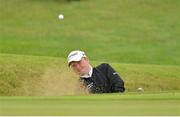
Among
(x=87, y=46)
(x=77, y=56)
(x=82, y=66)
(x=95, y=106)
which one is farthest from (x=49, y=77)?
(x=87, y=46)

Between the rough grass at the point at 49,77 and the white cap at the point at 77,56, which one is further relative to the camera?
the rough grass at the point at 49,77

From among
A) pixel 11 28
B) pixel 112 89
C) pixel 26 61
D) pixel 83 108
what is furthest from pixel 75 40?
pixel 83 108

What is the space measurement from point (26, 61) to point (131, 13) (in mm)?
12963

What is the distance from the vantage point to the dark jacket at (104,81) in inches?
244

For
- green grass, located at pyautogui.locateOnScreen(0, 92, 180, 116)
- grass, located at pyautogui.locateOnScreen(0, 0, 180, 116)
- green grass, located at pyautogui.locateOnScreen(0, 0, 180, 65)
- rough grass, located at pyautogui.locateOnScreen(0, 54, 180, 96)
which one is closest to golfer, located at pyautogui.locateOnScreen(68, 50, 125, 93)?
grass, located at pyautogui.locateOnScreen(0, 0, 180, 116)

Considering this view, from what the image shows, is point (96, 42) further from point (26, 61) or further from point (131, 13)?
point (26, 61)

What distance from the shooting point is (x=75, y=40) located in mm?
20312

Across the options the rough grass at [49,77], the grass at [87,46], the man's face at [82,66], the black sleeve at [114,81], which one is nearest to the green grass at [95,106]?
the grass at [87,46]

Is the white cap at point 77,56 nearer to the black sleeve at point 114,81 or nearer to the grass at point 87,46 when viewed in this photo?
the black sleeve at point 114,81

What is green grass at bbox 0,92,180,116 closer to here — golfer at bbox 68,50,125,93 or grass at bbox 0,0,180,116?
grass at bbox 0,0,180,116

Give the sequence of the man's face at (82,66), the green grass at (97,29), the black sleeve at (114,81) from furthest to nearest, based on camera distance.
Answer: the green grass at (97,29), the man's face at (82,66), the black sleeve at (114,81)

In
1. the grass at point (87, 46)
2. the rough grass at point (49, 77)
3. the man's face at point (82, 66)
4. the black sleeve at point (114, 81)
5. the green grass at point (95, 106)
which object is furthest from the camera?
the rough grass at point (49, 77)

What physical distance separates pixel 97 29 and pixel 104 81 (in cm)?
→ 1554

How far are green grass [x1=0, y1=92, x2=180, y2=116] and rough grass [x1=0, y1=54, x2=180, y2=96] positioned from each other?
5459 millimetres
